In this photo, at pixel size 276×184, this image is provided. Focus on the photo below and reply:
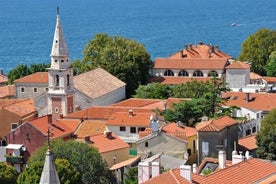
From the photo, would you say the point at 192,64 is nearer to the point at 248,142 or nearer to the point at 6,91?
the point at 6,91

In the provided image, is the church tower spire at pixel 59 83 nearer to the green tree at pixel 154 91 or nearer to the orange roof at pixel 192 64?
the green tree at pixel 154 91

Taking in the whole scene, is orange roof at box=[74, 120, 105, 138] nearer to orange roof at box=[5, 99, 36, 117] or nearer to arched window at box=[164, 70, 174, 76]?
orange roof at box=[5, 99, 36, 117]

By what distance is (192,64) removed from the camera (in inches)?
2206

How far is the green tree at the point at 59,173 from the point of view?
2850 cm

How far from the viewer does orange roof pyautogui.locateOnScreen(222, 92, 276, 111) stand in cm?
4275

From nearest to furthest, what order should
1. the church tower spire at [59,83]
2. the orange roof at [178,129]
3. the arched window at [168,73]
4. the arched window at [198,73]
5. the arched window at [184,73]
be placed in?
the orange roof at [178,129], the church tower spire at [59,83], the arched window at [198,73], the arched window at [184,73], the arched window at [168,73]

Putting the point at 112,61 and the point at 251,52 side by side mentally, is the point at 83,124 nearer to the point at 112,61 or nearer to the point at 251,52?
the point at 112,61

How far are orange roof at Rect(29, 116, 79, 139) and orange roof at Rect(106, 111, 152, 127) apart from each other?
1771mm

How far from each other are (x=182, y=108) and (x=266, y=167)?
1543cm

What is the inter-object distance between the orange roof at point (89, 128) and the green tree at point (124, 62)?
45.1 ft

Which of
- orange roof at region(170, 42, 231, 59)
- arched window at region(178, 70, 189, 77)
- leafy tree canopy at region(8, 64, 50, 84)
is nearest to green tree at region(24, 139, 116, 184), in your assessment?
arched window at region(178, 70, 189, 77)

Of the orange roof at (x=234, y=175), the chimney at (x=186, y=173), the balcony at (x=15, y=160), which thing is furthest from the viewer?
the balcony at (x=15, y=160)

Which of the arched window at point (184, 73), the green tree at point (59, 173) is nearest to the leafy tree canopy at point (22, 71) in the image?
the arched window at point (184, 73)

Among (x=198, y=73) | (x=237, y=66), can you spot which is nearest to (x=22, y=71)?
(x=198, y=73)
